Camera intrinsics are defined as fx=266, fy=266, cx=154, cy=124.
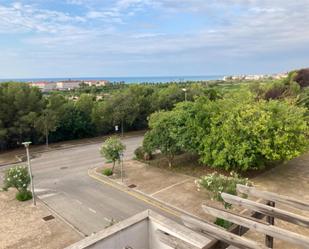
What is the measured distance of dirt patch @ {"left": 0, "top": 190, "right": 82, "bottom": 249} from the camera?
1062cm

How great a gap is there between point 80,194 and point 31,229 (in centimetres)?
385

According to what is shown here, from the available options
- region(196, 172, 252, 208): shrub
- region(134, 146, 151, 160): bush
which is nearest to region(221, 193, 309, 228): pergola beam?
region(196, 172, 252, 208): shrub

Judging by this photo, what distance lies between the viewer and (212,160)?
17.1 meters

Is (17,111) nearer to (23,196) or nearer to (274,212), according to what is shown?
(23,196)

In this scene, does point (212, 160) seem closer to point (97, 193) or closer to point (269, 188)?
point (269, 188)

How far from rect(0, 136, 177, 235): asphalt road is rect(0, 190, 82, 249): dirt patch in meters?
0.59

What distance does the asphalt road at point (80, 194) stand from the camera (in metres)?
12.6

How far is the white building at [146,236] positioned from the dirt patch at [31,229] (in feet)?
25.2

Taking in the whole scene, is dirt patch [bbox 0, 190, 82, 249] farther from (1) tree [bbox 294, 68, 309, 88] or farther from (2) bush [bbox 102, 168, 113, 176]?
(1) tree [bbox 294, 68, 309, 88]

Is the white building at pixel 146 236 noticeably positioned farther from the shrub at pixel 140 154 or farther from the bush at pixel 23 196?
the shrub at pixel 140 154

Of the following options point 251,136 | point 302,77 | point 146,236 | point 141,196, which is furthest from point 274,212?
point 302,77

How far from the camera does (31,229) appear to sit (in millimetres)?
11617

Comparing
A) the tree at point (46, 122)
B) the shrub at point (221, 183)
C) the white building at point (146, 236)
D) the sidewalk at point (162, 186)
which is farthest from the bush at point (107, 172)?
the white building at point (146, 236)

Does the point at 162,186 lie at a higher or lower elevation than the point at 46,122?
lower
